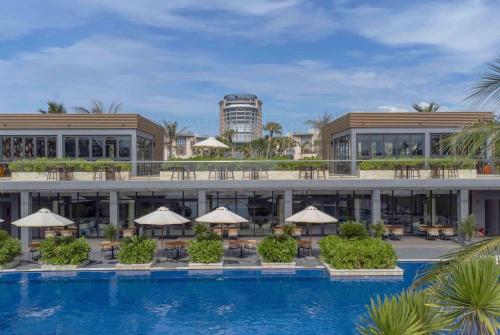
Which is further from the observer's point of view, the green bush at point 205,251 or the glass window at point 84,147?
the glass window at point 84,147

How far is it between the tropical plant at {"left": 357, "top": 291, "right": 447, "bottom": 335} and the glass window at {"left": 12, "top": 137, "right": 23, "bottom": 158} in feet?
91.9

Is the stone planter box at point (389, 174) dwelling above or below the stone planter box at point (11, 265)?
above

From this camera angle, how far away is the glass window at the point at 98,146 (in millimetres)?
30078

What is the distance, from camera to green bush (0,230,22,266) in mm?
20406

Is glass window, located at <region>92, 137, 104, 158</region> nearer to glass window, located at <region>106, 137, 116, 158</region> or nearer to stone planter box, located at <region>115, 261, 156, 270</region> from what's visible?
glass window, located at <region>106, 137, 116, 158</region>

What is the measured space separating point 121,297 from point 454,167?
1796 centimetres

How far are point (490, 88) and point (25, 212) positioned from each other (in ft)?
78.4

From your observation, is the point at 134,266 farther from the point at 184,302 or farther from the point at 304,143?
the point at 304,143

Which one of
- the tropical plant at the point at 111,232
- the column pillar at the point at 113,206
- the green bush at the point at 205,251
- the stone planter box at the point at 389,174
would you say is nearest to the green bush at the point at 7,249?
the tropical plant at the point at 111,232

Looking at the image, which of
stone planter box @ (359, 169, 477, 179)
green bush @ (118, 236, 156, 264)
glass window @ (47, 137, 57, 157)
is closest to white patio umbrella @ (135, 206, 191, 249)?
green bush @ (118, 236, 156, 264)

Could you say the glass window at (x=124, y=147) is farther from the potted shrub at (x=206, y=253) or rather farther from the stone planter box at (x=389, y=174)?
the stone planter box at (x=389, y=174)

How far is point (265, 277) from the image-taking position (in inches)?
759

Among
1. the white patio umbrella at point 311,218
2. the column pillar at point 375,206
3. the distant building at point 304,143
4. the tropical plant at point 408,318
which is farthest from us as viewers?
the distant building at point 304,143

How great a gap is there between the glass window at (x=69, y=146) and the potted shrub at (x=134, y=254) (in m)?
A: 11.4
